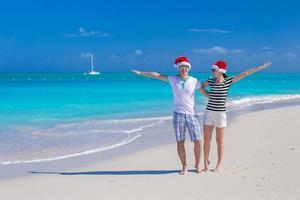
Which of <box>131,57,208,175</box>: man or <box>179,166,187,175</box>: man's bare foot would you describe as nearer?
<box>131,57,208,175</box>: man

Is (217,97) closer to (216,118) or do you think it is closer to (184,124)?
(216,118)

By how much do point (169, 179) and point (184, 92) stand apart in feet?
4.70

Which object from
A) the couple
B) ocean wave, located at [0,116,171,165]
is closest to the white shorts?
the couple

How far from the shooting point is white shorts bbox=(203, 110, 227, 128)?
6949 mm

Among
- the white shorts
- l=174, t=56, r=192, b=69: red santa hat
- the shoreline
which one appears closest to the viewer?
l=174, t=56, r=192, b=69: red santa hat

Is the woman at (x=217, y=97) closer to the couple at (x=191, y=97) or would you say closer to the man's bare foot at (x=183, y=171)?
the couple at (x=191, y=97)

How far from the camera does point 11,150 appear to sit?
9750mm

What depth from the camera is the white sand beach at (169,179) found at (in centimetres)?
594

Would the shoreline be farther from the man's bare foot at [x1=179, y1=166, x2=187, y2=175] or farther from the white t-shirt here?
the white t-shirt

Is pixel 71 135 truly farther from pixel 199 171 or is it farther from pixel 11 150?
pixel 199 171

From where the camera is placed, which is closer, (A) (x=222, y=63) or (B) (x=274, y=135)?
(A) (x=222, y=63)

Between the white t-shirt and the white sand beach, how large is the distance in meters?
1.12

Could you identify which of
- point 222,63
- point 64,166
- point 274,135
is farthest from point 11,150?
point 274,135

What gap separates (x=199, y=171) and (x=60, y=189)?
2.33m
